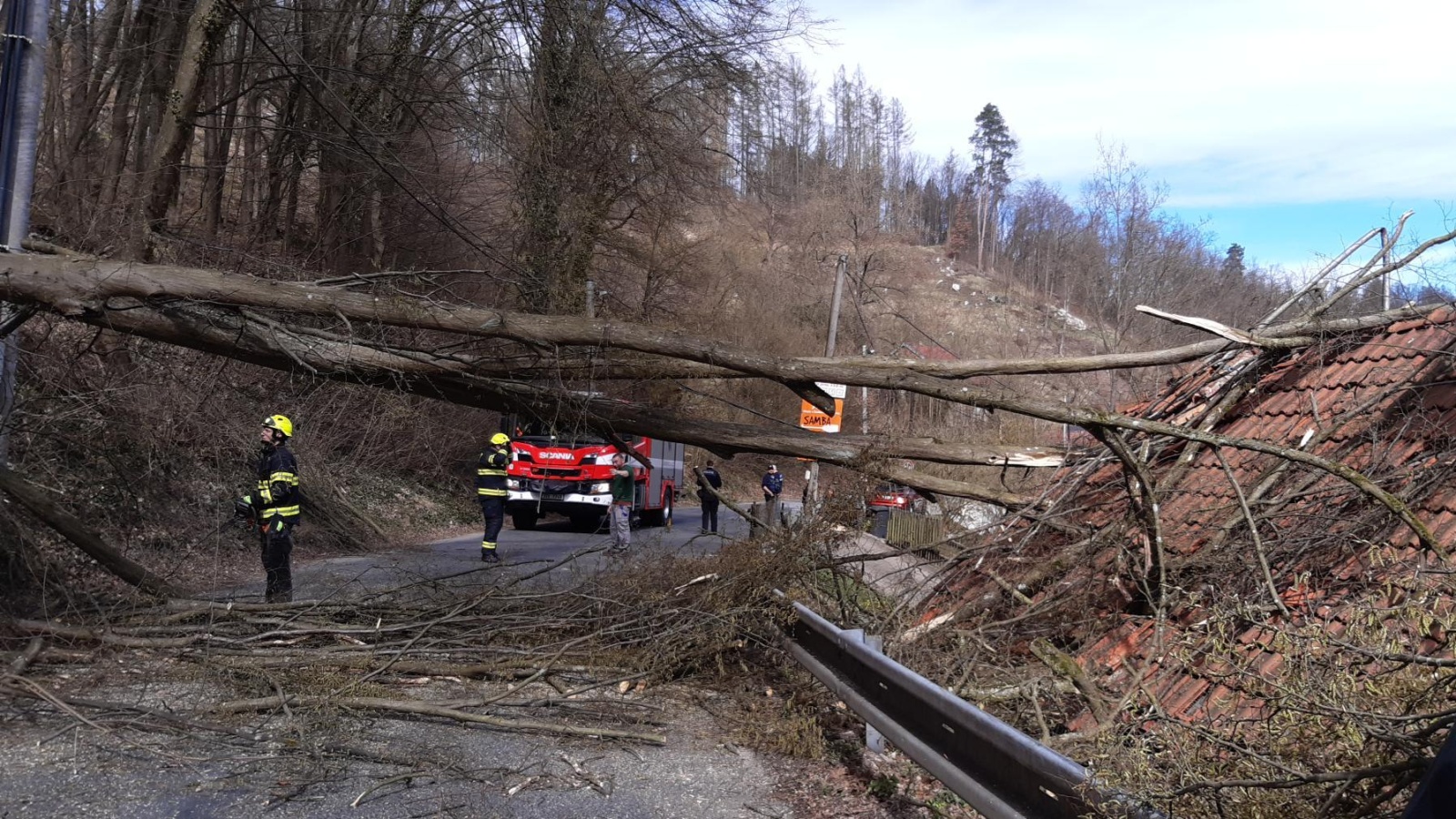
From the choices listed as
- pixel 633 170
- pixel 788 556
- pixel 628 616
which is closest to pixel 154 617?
pixel 628 616

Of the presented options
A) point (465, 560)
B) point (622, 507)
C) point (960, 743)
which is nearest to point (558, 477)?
point (622, 507)

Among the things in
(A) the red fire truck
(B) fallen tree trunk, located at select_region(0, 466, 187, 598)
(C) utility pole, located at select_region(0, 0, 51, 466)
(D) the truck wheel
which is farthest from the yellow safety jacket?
(D) the truck wheel

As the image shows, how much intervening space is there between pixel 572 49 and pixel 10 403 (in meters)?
10.6

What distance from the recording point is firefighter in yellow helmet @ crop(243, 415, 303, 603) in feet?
32.3

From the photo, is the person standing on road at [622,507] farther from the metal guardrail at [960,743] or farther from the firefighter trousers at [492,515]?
the metal guardrail at [960,743]

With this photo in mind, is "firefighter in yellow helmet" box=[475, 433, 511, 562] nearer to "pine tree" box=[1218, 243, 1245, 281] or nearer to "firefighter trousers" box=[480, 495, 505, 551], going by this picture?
"firefighter trousers" box=[480, 495, 505, 551]

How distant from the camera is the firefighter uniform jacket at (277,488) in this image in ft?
32.8

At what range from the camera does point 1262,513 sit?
6.24 meters

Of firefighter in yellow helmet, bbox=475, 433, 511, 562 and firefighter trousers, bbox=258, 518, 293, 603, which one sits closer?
firefighter trousers, bbox=258, 518, 293, 603

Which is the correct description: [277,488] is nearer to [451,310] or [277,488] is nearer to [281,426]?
[281,426]

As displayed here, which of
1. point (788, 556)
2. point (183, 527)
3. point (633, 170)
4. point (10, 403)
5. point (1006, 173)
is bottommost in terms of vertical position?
point (183, 527)

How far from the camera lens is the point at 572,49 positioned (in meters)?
17.7

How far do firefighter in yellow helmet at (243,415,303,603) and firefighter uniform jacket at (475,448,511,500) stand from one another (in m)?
4.88

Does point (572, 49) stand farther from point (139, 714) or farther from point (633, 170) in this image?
point (139, 714)
